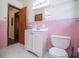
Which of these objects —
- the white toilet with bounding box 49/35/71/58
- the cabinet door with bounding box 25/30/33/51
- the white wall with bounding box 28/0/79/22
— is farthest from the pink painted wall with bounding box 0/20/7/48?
the white toilet with bounding box 49/35/71/58

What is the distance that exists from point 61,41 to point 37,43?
49 cm

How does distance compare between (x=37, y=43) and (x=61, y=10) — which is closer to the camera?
(x=61, y=10)

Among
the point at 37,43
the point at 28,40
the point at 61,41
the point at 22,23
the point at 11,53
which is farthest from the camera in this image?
the point at 28,40

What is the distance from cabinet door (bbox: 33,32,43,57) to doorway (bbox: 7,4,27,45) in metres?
0.36

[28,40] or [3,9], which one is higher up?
[3,9]

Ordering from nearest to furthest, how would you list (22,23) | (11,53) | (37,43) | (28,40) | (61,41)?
(61,41)
(11,53)
(37,43)
(22,23)
(28,40)

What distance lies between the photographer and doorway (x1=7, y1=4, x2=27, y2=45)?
4.89 feet

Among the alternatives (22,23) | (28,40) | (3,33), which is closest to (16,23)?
(22,23)

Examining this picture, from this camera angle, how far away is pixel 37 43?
1567 mm

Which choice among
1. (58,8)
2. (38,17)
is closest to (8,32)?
(38,17)

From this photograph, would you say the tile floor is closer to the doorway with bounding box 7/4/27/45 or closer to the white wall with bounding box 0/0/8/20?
the doorway with bounding box 7/4/27/45

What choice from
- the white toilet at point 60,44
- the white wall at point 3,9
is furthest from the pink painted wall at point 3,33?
the white toilet at point 60,44

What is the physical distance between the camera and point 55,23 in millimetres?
1511

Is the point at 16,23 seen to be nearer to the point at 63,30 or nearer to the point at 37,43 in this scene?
the point at 37,43
